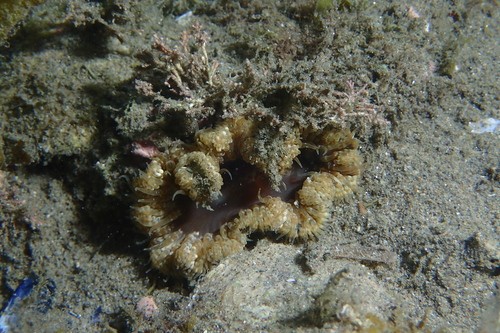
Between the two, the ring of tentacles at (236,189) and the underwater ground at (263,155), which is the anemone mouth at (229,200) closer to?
the ring of tentacles at (236,189)

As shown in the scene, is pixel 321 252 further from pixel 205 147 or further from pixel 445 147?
pixel 445 147

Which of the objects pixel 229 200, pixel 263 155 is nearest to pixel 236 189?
pixel 229 200

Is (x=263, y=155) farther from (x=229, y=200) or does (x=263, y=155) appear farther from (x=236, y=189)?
(x=229, y=200)

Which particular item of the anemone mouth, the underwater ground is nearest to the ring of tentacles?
the anemone mouth

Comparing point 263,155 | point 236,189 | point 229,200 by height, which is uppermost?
point 263,155

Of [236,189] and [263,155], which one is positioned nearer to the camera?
[263,155]

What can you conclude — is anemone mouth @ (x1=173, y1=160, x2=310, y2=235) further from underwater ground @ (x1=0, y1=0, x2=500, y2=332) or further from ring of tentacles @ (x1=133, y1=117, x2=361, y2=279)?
underwater ground @ (x1=0, y1=0, x2=500, y2=332)

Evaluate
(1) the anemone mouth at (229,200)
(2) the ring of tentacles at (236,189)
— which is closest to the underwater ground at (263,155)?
(2) the ring of tentacles at (236,189)
